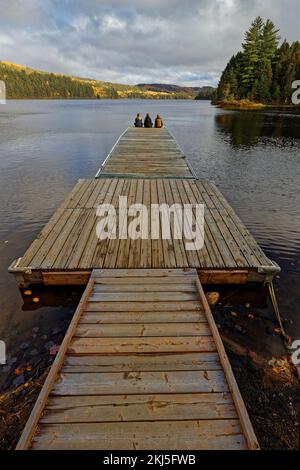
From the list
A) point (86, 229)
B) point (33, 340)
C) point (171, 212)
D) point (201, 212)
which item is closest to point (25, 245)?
point (86, 229)

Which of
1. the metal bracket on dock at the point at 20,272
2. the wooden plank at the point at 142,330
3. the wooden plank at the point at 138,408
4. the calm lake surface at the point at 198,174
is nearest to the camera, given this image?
the wooden plank at the point at 138,408

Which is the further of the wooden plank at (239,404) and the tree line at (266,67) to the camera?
the tree line at (266,67)

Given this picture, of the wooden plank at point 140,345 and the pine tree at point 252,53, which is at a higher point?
the pine tree at point 252,53

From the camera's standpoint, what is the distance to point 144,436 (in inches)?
117

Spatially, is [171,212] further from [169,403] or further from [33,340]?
[169,403]

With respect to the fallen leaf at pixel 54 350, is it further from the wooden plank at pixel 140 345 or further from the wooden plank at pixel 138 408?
the wooden plank at pixel 138 408

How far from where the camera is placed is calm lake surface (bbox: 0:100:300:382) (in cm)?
629

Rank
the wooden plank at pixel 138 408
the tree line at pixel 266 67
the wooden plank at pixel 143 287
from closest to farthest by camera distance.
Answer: the wooden plank at pixel 138 408 < the wooden plank at pixel 143 287 < the tree line at pixel 266 67

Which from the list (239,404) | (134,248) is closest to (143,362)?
(239,404)

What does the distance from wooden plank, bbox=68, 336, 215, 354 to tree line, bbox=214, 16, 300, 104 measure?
8612 cm

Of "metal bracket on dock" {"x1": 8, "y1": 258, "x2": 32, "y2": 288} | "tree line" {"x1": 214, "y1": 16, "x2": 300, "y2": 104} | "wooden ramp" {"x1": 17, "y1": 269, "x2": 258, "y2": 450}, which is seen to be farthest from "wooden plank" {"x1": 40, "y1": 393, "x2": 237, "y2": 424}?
"tree line" {"x1": 214, "y1": 16, "x2": 300, "y2": 104}

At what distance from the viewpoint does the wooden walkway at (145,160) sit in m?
12.9

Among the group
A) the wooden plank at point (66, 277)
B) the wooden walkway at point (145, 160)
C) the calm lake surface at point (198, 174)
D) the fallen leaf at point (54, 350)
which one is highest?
the wooden walkway at point (145, 160)

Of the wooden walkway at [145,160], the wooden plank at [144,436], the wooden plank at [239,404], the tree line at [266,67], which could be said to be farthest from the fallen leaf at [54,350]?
the tree line at [266,67]
